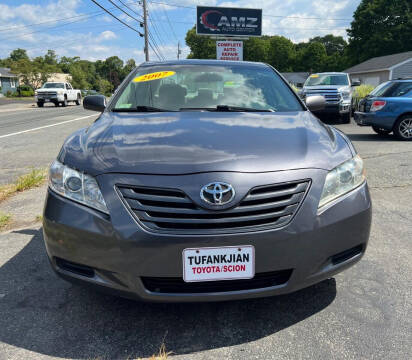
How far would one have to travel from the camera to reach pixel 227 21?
28.0 meters

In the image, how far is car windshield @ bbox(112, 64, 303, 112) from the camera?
3.05m

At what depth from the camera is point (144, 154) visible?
78.6 inches

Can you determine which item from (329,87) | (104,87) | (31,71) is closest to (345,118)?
(329,87)

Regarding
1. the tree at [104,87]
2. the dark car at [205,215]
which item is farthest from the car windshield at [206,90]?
the tree at [104,87]

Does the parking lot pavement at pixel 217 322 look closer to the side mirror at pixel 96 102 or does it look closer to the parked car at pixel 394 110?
the side mirror at pixel 96 102

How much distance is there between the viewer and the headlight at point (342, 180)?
75.6 inches

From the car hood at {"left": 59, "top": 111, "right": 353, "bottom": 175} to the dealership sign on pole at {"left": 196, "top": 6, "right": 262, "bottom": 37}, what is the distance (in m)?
27.3

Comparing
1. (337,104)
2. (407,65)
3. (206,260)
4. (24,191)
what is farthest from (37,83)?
(206,260)

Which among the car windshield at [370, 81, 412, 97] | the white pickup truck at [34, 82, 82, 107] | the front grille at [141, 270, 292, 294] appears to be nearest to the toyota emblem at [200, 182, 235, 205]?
the front grille at [141, 270, 292, 294]

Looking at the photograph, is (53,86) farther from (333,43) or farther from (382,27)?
(333,43)

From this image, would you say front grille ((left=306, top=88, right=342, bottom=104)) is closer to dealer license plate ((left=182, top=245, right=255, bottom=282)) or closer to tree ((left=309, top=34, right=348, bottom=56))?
dealer license plate ((left=182, top=245, right=255, bottom=282))

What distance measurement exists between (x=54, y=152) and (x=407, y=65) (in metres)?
40.4

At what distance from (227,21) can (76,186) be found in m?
28.7

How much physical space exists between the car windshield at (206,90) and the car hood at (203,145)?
37cm
